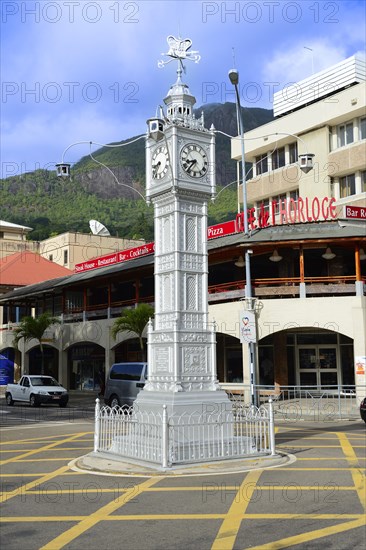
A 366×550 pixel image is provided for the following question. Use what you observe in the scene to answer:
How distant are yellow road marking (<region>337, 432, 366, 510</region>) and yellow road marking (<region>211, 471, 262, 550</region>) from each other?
1.59 metres

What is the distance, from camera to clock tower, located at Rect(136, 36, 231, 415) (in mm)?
13414

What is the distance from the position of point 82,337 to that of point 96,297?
5.46 meters

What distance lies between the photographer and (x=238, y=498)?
927 centimetres

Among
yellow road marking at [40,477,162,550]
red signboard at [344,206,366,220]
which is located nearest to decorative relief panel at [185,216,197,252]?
yellow road marking at [40,477,162,550]

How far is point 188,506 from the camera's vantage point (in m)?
8.81

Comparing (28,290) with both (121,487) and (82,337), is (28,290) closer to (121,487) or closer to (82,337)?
(82,337)

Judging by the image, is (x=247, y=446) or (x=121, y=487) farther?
(x=247, y=446)

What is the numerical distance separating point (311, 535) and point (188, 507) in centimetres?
206

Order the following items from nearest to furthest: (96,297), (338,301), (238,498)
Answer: (238,498) → (338,301) → (96,297)

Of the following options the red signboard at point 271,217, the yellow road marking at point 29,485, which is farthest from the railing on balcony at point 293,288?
the yellow road marking at point 29,485

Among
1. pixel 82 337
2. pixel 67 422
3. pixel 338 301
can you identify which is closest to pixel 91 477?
pixel 67 422

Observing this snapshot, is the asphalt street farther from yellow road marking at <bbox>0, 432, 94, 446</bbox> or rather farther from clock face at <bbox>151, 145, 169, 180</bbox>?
clock face at <bbox>151, 145, 169, 180</bbox>

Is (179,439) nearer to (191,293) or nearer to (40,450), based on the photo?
(191,293)

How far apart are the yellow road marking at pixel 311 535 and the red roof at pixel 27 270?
52.5 m
